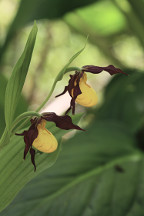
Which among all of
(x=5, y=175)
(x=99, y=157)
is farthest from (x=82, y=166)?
(x=5, y=175)

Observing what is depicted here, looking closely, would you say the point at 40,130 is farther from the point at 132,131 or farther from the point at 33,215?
the point at 132,131

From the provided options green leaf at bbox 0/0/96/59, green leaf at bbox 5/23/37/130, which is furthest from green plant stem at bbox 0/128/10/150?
green leaf at bbox 0/0/96/59

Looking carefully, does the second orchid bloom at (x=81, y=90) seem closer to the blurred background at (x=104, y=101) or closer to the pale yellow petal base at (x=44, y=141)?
the pale yellow petal base at (x=44, y=141)

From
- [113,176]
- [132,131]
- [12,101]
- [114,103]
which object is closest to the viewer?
[12,101]

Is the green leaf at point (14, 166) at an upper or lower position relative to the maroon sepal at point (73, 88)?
lower

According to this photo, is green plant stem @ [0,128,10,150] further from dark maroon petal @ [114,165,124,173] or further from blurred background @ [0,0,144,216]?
dark maroon petal @ [114,165,124,173]

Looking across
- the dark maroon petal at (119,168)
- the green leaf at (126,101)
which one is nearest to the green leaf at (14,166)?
the dark maroon petal at (119,168)

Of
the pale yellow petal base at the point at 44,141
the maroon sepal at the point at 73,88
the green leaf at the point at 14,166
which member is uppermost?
the maroon sepal at the point at 73,88

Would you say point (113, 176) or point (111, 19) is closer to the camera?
point (113, 176)
